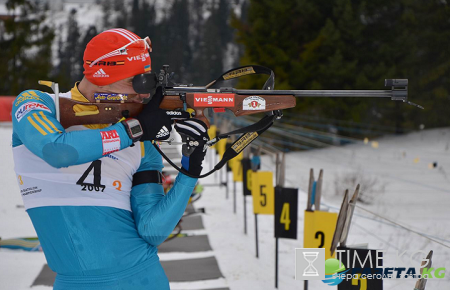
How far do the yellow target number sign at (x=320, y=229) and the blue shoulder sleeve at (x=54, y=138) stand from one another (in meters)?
2.10

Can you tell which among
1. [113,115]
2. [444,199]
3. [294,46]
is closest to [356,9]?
[294,46]

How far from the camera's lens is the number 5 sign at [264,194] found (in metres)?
4.86

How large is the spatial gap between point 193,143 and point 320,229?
6.09 ft

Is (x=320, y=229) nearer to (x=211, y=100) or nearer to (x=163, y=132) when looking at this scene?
(x=211, y=100)

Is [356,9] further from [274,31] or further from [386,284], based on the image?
[386,284]

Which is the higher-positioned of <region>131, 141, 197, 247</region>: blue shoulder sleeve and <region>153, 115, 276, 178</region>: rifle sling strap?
<region>153, 115, 276, 178</region>: rifle sling strap

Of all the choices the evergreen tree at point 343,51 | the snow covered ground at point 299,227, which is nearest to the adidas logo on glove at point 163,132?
the snow covered ground at point 299,227

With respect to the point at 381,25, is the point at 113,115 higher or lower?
lower

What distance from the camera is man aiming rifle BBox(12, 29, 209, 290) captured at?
1.45 metres

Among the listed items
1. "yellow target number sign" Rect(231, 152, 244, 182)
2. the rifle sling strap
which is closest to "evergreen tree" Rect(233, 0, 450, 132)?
"yellow target number sign" Rect(231, 152, 244, 182)

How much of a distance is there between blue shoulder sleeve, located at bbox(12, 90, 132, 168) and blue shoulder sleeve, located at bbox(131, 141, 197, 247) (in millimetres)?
259

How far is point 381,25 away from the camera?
16.8m

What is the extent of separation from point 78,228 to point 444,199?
570 centimetres

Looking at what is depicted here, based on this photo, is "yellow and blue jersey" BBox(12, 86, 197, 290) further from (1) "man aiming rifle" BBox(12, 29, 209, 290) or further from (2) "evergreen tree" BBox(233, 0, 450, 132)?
(2) "evergreen tree" BBox(233, 0, 450, 132)
